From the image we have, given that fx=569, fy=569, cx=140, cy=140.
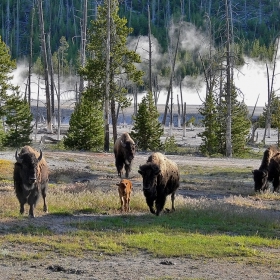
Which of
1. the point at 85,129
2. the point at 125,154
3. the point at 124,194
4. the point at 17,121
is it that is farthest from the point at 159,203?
the point at 17,121

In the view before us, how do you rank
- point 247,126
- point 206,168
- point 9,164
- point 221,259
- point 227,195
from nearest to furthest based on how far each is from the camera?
point 221,259
point 227,195
point 9,164
point 206,168
point 247,126

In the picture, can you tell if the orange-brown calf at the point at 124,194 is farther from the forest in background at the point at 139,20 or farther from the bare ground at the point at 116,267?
the forest in background at the point at 139,20

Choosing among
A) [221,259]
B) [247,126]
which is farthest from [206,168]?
[221,259]

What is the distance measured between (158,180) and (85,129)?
22.2 m

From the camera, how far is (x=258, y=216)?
1438cm

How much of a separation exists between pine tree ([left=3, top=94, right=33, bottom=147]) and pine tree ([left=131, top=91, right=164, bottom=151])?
23.1 feet

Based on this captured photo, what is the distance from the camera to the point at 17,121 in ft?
121

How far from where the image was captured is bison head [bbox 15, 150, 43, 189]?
1293 cm

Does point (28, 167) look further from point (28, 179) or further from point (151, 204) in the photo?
point (151, 204)

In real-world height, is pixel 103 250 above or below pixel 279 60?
below

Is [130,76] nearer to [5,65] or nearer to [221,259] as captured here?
[5,65]

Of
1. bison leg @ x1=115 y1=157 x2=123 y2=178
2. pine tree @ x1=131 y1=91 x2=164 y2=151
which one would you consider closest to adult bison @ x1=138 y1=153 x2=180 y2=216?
bison leg @ x1=115 y1=157 x2=123 y2=178

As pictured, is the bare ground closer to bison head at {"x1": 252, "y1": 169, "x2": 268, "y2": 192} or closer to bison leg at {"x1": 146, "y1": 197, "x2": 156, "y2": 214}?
bison leg at {"x1": 146, "y1": 197, "x2": 156, "y2": 214}

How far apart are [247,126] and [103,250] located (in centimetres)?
3057
